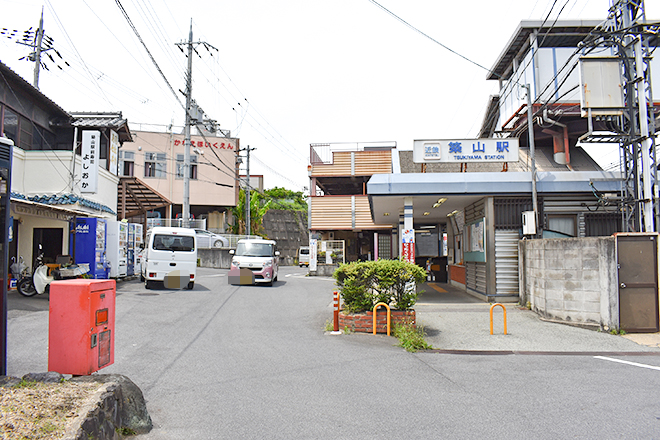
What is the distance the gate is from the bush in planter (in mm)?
4221

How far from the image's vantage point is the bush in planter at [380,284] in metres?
9.88

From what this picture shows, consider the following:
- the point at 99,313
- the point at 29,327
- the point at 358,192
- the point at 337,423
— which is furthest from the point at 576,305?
the point at 358,192

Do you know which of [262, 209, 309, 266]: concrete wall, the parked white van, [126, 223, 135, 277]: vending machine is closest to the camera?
[126, 223, 135, 277]: vending machine

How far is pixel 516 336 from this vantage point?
9547 millimetres

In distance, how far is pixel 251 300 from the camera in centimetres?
1491

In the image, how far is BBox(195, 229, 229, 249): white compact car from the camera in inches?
1284

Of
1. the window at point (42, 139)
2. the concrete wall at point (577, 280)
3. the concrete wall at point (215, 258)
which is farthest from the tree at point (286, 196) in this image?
the concrete wall at point (577, 280)

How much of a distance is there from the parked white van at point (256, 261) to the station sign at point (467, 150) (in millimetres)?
8552

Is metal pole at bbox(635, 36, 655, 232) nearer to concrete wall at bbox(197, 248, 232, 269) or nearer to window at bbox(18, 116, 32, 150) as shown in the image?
window at bbox(18, 116, 32, 150)

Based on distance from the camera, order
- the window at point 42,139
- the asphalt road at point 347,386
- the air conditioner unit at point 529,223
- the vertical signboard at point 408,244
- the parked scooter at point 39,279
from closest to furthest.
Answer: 1. the asphalt road at point 347,386
2. the air conditioner unit at point 529,223
3. the parked scooter at point 39,279
4. the vertical signboard at point 408,244
5. the window at point 42,139

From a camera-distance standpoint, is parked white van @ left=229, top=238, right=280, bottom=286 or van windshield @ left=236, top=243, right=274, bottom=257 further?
van windshield @ left=236, top=243, right=274, bottom=257

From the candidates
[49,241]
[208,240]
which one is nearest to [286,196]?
[208,240]

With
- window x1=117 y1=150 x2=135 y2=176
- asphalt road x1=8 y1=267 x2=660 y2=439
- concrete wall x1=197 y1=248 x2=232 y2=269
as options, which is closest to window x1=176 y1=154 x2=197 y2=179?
window x1=117 y1=150 x2=135 y2=176

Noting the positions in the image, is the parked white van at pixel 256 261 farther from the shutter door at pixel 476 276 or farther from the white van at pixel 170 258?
the shutter door at pixel 476 276
